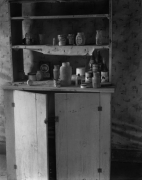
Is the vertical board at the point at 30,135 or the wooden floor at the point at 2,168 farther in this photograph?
the wooden floor at the point at 2,168

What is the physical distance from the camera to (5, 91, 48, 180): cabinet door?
2.61m

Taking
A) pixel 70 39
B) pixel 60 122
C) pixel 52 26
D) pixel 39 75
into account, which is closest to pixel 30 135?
pixel 60 122

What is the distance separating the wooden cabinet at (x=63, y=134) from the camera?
8.53ft

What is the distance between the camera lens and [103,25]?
304cm

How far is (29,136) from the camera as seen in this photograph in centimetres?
270

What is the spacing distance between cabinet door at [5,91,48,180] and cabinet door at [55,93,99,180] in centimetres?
14

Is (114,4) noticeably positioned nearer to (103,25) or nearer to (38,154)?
(103,25)

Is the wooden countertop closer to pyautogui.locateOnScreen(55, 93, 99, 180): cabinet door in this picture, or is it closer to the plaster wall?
pyautogui.locateOnScreen(55, 93, 99, 180): cabinet door

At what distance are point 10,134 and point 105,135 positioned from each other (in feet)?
2.81

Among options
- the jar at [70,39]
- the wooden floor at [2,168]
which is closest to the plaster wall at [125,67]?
the jar at [70,39]

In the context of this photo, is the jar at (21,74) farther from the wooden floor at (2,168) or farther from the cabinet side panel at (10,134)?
the wooden floor at (2,168)

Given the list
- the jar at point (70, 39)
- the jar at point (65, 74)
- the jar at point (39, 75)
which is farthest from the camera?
the jar at point (39, 75)

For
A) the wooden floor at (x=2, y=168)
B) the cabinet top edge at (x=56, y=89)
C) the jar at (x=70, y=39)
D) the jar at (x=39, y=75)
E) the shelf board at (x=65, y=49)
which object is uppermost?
the jar at (x=70, y=39)

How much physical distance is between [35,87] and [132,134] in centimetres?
121
